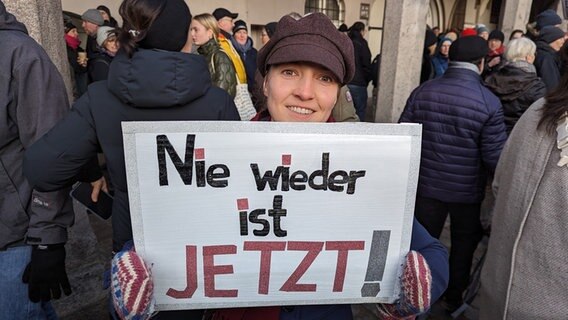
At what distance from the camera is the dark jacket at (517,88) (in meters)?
3.29

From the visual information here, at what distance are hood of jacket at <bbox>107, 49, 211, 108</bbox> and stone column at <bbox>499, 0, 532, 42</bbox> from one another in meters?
10.3

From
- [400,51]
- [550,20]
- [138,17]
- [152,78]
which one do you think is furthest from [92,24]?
[550,20]

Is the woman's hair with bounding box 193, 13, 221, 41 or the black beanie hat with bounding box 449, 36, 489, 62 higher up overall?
the woman's hair with bounding box 193, 13, 221, 41

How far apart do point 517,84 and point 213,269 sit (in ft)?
10.2

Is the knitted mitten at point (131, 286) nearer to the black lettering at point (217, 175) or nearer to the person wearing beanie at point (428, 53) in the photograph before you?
the black lettering at point (217, 175)

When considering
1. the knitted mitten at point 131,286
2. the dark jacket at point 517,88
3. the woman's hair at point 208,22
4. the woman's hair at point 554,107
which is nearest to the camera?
the knitted mitten at point 131,286

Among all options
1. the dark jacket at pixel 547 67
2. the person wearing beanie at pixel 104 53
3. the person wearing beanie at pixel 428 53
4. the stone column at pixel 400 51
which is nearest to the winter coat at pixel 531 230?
the dark jacket at pixel 547 67

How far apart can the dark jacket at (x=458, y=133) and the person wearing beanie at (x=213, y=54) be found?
1586mm

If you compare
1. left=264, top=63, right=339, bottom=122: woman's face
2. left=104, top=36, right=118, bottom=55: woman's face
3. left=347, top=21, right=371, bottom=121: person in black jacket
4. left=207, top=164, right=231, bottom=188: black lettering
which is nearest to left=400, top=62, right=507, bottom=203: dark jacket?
left=264, top=63, right=339, bottom=122: woman's face

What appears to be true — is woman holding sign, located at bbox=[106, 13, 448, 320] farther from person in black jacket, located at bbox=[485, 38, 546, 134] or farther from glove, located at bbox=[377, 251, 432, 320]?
person in black jacket, located at bbox=[485, 38, 546, 134]

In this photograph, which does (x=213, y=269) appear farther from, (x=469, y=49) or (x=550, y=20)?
(x=550, y=20)

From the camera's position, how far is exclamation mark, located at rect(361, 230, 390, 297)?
121 cm

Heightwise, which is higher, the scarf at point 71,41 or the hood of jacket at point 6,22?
the hood of jacket at point 6,22

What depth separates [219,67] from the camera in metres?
3.61
